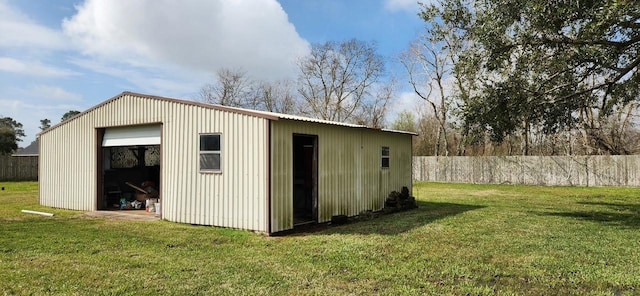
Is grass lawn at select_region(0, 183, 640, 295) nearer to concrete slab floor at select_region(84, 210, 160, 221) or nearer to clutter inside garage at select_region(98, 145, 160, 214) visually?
concrete slab floor at select_region(84, 210, 160, 221)

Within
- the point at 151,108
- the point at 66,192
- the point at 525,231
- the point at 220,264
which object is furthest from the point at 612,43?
the point at 66,192

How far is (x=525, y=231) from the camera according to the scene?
876 centimetres

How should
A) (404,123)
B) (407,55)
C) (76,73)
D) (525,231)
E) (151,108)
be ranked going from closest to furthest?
(525,231), (151,108), (76,73), (407,55), (404,123)

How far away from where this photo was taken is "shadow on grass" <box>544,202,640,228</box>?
1016 centimetres

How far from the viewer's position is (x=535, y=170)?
22.3 metres

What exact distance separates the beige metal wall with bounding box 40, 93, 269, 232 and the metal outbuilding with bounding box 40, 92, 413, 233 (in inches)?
0.9

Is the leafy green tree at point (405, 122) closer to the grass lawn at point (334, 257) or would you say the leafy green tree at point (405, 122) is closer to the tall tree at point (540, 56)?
the tall tree at point (540, 56)

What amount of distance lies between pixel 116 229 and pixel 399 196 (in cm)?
759

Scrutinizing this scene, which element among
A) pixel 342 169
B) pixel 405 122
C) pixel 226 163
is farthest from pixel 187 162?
pixel 405 122

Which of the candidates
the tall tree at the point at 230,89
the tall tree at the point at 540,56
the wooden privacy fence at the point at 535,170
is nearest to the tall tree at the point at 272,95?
the tall tree at the point at 230,89

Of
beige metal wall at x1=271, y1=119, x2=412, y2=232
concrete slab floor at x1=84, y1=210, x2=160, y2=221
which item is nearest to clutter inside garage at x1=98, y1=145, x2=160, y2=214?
concrete slab floor at x1=84, y1=210, x2=160, y2=221

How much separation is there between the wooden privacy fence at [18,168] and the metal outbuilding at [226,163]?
629 inches

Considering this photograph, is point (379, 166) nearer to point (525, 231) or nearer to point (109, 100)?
point (525, 231)

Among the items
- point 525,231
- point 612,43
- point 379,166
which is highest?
point 612,43
